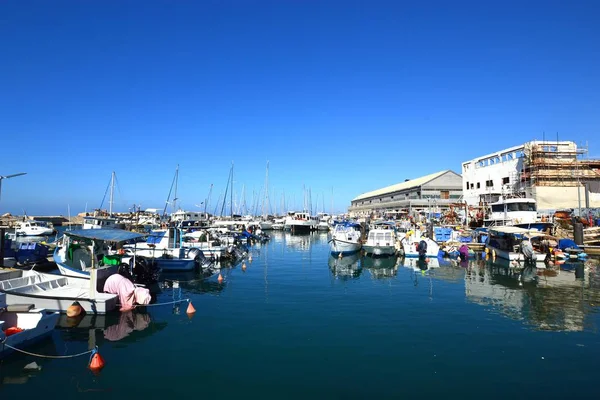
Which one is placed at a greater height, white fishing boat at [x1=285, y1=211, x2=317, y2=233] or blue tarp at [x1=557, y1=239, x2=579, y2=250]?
white fishing boat at [x1=285, y1=211, x2=317, y2=233]

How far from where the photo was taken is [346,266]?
34.3 m

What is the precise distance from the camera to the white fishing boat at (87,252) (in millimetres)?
20188

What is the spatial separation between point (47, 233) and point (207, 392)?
77.6m

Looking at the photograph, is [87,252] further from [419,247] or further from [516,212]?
[516,212]

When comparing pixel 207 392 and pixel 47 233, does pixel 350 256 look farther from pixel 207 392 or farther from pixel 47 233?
pixel 47 233

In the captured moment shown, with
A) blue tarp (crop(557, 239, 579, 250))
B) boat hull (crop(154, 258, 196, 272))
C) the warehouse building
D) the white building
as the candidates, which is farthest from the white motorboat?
the warehouse building

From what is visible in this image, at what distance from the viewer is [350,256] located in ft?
136

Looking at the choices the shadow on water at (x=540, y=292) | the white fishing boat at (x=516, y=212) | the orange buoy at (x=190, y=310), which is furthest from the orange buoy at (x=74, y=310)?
the white fishing boat at (x=516, y=212)

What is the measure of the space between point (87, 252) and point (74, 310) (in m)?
7.50

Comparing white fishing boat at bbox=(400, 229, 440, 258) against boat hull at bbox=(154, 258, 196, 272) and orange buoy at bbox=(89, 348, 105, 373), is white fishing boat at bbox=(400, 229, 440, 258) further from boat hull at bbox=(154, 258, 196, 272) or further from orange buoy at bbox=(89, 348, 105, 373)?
orange buoy at bbox=(89, 348, 105, 373)

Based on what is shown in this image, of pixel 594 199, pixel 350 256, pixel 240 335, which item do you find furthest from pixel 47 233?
pixel 594 199

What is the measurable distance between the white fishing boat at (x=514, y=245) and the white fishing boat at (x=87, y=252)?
3095 centimetres

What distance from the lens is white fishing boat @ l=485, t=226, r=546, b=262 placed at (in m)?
32.2

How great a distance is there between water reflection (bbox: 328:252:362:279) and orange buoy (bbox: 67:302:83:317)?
58.3 ft
